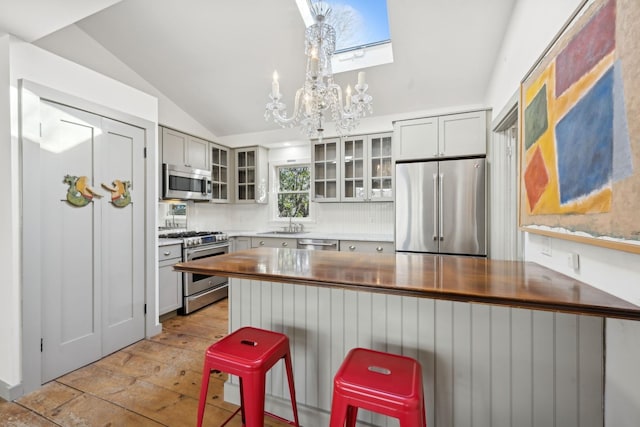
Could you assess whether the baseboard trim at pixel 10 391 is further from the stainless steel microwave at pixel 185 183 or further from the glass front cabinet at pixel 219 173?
the glass front cabinet at pixel 219 173

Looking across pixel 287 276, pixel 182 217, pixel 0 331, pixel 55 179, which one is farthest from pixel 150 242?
pixel 287 276

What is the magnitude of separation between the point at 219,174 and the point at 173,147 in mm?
953

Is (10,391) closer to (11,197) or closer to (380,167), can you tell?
(11,197)

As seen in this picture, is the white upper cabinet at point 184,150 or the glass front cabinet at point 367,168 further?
the glass front cabinet at point 367,168

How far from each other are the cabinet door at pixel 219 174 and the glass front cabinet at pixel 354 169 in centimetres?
154

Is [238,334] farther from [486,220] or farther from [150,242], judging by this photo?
[486,220]

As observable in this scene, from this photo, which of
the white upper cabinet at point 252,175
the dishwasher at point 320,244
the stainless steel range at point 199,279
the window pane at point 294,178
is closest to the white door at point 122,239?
the stainless steel range at point 199,279

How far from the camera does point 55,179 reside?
7.04 ft

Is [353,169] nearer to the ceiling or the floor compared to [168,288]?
nearer to the ceiling

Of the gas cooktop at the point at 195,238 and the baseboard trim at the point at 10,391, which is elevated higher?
the gas cooktop at the point at 195,238

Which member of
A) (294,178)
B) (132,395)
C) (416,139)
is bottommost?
(132,395)

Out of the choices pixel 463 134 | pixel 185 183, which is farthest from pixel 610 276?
pixel 185 183

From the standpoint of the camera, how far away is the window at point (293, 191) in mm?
4793

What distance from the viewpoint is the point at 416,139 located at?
128 inches
